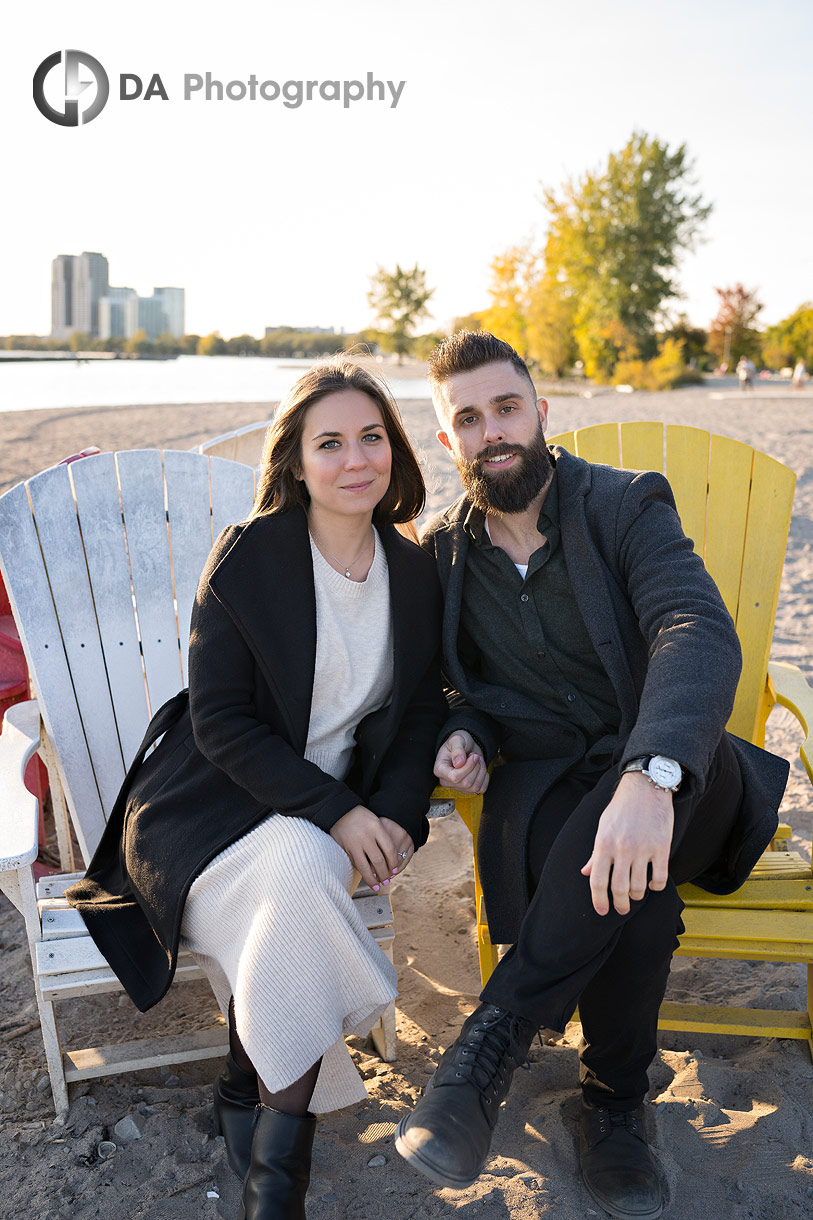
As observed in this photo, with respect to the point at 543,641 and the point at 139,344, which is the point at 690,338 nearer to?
the point at 139,344

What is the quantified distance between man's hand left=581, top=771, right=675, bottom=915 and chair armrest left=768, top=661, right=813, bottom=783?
0.74 meters

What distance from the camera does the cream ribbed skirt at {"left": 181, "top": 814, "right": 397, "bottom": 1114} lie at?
1730mm

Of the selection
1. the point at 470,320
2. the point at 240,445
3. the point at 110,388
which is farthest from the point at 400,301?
the point at 240,445

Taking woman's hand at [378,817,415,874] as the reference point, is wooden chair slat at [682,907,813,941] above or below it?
below

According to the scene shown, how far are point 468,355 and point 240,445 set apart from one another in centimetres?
233

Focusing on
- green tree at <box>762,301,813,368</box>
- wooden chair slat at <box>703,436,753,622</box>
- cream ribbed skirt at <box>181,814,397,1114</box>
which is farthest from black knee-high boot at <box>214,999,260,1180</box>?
green tree at <box>762,301,813,368</box>

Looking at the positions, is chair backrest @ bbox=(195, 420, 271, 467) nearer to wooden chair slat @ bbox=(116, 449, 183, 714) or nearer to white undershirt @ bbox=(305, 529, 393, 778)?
wooden chair slat @ bbox=(116, 449, 183, 714)

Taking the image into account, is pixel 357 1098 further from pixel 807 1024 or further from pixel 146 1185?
pixel 807 1024

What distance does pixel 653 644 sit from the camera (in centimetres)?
196

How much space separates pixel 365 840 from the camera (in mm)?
1935

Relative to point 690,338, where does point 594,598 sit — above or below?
below

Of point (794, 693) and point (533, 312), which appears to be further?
A: point (533, 312)

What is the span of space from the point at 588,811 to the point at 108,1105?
1299 millimetres

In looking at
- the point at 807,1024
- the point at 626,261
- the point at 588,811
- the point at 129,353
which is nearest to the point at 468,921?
the point at 807,1024
